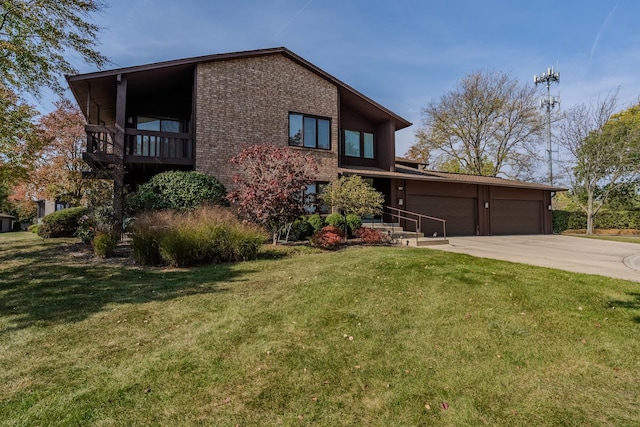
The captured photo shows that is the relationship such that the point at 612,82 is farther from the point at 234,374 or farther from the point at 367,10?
the point at 234,374

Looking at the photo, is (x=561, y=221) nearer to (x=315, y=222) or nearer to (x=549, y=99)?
(x=549, y=99)

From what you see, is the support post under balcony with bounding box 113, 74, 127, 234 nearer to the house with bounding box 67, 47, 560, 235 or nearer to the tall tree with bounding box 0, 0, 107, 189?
the house with bounding box 67, 47, 560, 235

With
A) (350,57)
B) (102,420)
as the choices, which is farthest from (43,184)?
(102,420)

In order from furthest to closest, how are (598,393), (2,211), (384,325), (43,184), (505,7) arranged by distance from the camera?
(2,211) < (43,184) < (505,7) < (384,325) < (598,393)

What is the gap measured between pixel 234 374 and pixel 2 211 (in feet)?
180

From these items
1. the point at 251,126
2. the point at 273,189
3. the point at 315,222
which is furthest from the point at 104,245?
the point at 251,126

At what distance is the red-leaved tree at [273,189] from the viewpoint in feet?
34.7

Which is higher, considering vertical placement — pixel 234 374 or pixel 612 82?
pixel 612 82

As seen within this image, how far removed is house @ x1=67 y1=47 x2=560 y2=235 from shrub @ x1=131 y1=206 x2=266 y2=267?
14.6 ft

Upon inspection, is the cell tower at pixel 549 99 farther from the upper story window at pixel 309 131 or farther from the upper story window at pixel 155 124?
the upper story window at pixel 155 124

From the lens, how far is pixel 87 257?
9617mm

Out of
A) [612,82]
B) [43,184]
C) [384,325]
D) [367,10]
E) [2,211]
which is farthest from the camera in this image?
[2,211]

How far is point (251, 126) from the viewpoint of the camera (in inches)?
565

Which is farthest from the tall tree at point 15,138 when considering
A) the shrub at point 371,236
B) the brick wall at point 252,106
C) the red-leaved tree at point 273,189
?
the shrub at point 371,236
